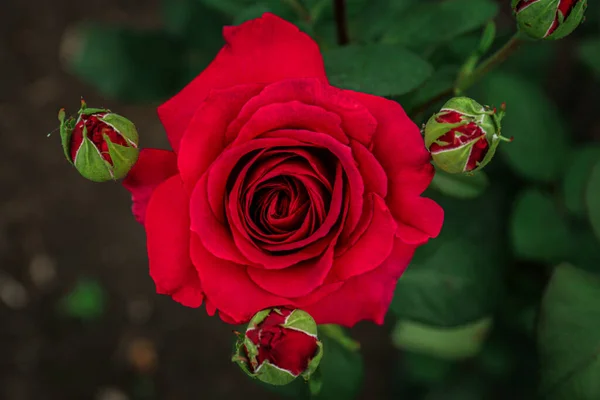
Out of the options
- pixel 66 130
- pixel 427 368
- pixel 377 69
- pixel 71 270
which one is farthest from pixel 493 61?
pixel 71 270

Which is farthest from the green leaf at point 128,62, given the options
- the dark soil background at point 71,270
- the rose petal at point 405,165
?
the rose petal at point 405,165

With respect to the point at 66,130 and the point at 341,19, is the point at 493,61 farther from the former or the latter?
the point at 66,130

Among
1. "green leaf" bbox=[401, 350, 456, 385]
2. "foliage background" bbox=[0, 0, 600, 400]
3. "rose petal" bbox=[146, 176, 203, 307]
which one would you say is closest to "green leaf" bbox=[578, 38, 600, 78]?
"foliage background" bbox=[0, 0, 600, 400]

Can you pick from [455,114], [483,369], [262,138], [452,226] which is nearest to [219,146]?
[262,138]

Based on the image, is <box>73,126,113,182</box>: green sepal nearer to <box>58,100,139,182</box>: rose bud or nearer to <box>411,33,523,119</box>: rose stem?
<box>58,100,139,182</box>: rose bud

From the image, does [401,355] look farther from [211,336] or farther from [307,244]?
[307,244]

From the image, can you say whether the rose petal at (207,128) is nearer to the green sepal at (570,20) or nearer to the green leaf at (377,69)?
the green leaf at (377,69)
